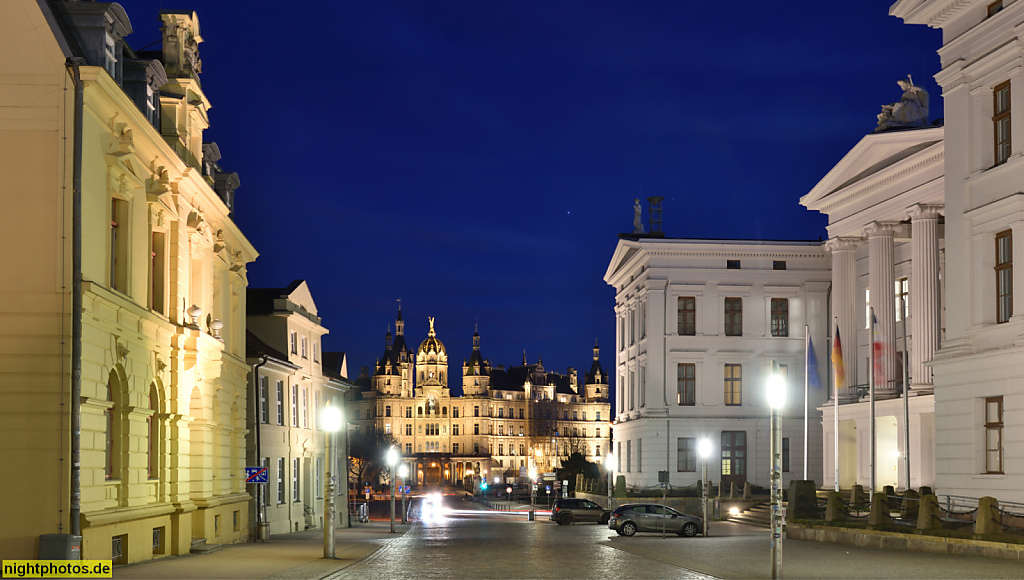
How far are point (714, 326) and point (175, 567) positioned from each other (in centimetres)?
4837

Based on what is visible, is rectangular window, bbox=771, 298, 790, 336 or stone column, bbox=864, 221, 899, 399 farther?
rectangular window, bbox=771, 298, 790, 336

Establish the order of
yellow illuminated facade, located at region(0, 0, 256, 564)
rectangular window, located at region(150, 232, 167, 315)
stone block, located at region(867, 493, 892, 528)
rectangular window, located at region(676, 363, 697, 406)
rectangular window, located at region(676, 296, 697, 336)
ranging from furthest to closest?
1. rectangular window, located at region(676, 363, 697, 406)
2. rectangular window, located at region(676, 296, 697, 336)
3. stone block, located at region(867, 493, 892, 528)
4. rectangular window, located at region(150, 232, 167, 315)
5. yellow illuminated facade, located at region(0, 0, 256, 564)

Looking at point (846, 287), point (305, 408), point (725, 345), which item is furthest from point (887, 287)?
point (305, 408)

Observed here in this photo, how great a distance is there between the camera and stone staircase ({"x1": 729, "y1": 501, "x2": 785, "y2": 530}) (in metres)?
51.8

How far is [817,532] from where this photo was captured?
118 feet

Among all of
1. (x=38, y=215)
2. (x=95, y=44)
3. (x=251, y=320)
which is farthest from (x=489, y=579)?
(x=251, y=320)

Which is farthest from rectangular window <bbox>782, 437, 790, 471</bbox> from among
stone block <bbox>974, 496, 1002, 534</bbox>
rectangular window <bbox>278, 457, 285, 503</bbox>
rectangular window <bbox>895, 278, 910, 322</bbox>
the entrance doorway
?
stone block <bbox>974, 496, 1002, 534</bbox>

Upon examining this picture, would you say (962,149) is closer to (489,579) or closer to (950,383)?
(950,383)

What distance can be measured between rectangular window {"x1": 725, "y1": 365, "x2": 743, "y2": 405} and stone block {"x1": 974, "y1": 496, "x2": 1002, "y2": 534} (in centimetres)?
4225

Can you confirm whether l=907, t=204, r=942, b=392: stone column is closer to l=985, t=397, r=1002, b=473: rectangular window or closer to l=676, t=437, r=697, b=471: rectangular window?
l=985, t=397, r=1002, b=473: rectangular window

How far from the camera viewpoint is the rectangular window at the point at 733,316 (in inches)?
2746

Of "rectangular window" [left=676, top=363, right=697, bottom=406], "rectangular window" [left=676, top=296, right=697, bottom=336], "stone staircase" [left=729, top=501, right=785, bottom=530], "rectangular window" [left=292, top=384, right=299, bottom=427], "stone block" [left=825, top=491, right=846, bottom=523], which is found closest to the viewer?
"stone block" [left=825, top=491, right=846, bottom=523]

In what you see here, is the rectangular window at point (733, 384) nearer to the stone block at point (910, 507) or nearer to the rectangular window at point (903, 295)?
the rectangular window at point (903, 295)

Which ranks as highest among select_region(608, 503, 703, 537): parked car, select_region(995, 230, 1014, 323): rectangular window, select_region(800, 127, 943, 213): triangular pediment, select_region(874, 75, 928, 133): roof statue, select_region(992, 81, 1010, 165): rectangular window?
select_region(874, 75, 928, 133): roof statue
